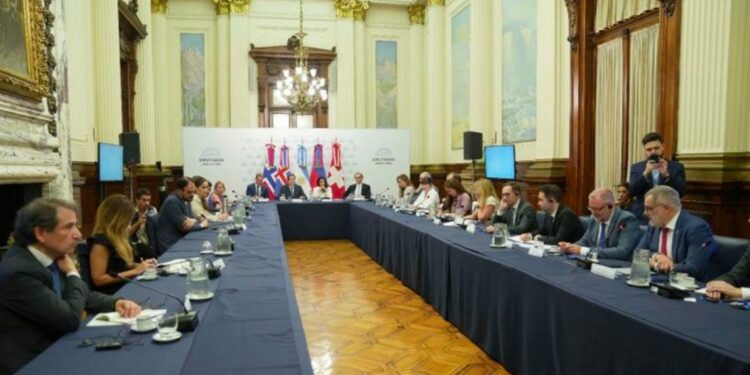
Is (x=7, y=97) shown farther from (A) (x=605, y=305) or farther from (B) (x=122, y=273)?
(A) (x=605, y=305)

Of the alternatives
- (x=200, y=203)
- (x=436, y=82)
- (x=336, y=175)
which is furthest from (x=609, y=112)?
(x=336, y=175)

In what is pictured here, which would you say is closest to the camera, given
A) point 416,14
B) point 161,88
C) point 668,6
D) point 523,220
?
point 523,220

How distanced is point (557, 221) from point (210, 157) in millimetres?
7538

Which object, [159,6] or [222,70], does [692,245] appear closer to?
[222,70]

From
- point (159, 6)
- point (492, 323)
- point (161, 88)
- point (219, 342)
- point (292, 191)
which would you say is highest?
point (159, 6)

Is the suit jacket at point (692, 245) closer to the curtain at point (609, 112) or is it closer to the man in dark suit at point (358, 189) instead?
the curtain at point (609, 112)

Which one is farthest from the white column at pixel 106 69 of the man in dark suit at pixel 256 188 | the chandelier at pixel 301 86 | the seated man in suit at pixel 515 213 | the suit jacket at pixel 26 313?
the suit jacket at pixel 26 313

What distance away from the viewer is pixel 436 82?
1105cm

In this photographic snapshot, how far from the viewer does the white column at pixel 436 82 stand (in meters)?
11.0

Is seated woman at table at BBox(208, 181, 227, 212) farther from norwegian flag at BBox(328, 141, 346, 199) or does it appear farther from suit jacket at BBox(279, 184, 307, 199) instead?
norwegian flag at BBox(328, 141, 346, 199)

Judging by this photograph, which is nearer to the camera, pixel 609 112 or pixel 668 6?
pixel 668 6

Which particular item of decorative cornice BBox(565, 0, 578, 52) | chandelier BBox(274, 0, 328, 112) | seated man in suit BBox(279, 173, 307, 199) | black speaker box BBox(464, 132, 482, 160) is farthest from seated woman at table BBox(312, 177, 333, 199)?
decorative cornice BBox(565, 0, 578, 52)

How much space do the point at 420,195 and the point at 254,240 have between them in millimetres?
3791

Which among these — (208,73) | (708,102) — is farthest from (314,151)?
(708,102)
